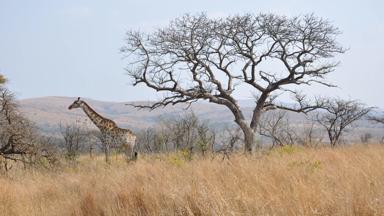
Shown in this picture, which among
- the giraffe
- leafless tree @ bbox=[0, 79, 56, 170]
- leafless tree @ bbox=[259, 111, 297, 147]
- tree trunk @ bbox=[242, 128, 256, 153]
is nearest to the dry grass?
leafless tree @ bbox=[0, 79, 56, 170]

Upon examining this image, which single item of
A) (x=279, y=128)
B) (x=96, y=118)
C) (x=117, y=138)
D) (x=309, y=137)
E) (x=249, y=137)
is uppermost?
(x=96, y=118)

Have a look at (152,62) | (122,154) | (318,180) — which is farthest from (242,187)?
(152,62)

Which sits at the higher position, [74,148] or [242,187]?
[242,187]

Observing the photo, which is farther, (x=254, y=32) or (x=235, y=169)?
(x=254, y=32)

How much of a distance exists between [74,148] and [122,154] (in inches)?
653

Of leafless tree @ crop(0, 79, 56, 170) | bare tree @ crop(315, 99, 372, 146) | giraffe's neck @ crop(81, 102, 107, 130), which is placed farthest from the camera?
bare tree @ crop(315, 99, 372, 146)

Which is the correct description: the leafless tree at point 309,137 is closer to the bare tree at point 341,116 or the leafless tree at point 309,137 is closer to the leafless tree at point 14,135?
the bare tree at point 341,116

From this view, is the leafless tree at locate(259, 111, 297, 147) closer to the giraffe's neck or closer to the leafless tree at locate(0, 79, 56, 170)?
the giraffe's neck

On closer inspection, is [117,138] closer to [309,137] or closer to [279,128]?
[309,137]

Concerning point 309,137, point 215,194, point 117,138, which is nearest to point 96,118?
point 117,138

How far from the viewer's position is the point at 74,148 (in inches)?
1251

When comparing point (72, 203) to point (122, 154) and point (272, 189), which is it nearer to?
point (272, 189)

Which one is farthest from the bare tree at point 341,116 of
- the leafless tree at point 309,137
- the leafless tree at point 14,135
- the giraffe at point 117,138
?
the leafless tree at point 14,135

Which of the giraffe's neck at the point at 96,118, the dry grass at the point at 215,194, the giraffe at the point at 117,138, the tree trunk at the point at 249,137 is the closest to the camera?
the dry grass at the point at 215,194
